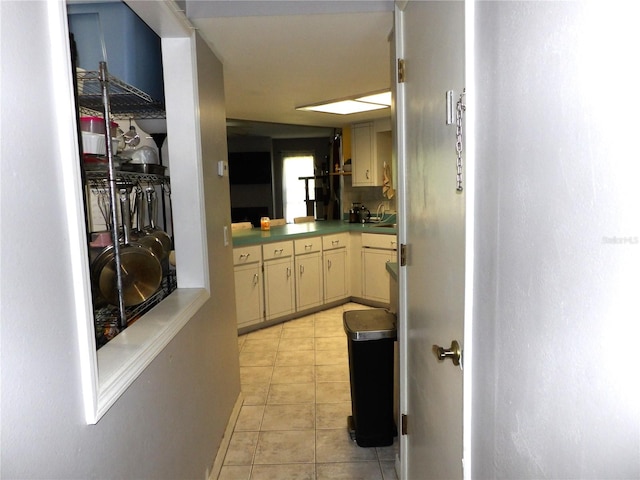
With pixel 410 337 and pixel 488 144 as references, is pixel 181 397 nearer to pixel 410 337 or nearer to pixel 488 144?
pixel 410 337

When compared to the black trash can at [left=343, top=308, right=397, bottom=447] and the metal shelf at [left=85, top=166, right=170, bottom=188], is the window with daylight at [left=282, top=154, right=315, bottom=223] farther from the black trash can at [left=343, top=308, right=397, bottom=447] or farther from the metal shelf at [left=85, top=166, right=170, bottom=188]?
the metal shelf at [left=85, top=166, right=170, bottom=188]

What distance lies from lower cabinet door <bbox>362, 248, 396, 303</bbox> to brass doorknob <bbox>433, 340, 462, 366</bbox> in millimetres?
3428

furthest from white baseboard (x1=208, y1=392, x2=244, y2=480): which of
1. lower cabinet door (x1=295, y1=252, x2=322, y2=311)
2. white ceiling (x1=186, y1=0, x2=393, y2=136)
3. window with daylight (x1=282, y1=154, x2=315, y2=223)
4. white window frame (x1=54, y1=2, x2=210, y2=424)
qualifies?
window with daylight (x1=282, y1=154, x2=315, y2=223)

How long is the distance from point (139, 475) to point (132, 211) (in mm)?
1238

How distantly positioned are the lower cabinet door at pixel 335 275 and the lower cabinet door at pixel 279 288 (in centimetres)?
50

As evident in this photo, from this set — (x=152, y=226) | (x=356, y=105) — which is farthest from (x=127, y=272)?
(x=356, y=105)

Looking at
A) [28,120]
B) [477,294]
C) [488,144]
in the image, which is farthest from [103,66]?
[477,294]

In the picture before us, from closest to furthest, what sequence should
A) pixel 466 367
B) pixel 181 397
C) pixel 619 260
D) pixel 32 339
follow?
pixel 619 260 < pixel 32 339 < pixel 466 367 < pixel 181 397

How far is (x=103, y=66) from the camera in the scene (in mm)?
1350

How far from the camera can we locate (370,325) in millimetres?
2229

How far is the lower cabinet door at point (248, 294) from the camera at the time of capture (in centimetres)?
399

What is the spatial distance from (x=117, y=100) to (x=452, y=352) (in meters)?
1.67

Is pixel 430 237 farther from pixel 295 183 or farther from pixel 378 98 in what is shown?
pixel 295 183

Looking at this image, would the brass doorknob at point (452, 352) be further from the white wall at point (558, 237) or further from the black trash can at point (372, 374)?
the black trash can at point (372, 374)
